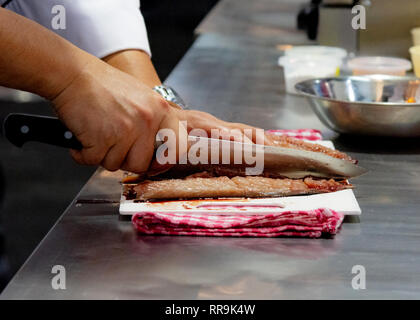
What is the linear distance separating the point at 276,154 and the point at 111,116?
0.41 m

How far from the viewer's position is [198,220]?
4.45ft

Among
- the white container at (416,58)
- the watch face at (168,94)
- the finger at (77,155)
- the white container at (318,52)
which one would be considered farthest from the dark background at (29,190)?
the white container at (416,58)

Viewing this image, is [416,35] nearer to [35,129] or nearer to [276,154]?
[276,154]

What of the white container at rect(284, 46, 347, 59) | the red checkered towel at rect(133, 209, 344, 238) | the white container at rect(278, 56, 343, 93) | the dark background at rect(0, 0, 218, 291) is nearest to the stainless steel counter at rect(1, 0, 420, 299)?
the red checkered towel at rect(133, 209, 344, 238)

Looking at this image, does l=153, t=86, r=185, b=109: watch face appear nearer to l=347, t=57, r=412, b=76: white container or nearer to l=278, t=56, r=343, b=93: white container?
l=278, t=56, r=343, b=93: white container

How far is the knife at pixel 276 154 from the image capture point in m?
1.53

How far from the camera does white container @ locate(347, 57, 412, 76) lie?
2.65m

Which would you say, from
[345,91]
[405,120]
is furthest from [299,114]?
[405,120]

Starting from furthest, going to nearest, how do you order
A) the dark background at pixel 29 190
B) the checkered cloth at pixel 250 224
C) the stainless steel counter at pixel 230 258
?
1. the dark background at pixel 29 190
2. the checkered cloth at pixel 250 224
3. the stainless steel counter at pixel 230 258

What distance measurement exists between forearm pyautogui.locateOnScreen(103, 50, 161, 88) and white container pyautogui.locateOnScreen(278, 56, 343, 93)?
674 mm

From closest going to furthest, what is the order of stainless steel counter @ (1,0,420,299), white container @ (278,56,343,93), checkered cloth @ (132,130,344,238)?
stainless steel counter @ (1,0,420,299), checkered cloth @ (132,130,344,238), white container @ (278,56,343,93)

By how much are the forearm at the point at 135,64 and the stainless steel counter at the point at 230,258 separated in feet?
1.53

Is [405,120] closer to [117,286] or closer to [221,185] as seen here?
[221,185]

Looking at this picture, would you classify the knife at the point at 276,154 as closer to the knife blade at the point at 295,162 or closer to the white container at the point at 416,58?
the knife blade at the point at 295,162
